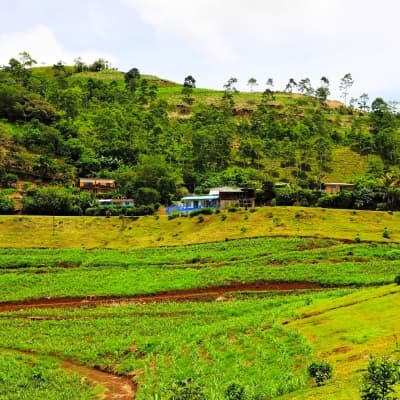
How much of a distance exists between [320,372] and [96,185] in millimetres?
85797

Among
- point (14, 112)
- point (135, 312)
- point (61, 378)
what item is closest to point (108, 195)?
point (14, 112)

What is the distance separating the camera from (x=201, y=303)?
155 ft

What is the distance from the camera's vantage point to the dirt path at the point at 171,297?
162ft

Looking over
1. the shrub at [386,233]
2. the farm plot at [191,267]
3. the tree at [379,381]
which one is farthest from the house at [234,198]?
the tree at [379,381]

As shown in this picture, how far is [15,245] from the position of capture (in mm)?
67812

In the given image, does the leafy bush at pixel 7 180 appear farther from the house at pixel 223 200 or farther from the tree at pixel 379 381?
the tree at pixel 379 381

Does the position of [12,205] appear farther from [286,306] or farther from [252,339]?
[252,339]

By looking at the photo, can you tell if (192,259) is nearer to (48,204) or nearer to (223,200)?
(223,200)

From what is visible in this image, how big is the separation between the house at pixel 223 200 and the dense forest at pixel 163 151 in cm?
243

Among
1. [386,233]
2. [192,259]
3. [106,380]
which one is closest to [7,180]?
[192,259]

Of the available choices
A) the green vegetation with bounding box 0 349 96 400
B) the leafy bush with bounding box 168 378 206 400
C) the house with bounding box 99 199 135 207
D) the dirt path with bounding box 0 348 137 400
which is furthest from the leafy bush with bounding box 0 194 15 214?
the leafy bush with bounding box 168 378 206 400

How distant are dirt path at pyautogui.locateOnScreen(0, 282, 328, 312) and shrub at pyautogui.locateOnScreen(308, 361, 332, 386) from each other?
2780cm

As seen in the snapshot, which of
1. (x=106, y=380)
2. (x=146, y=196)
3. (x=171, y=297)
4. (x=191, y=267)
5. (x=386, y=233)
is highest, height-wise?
(x=146, y=196)

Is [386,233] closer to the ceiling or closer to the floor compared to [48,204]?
closer to the floor
